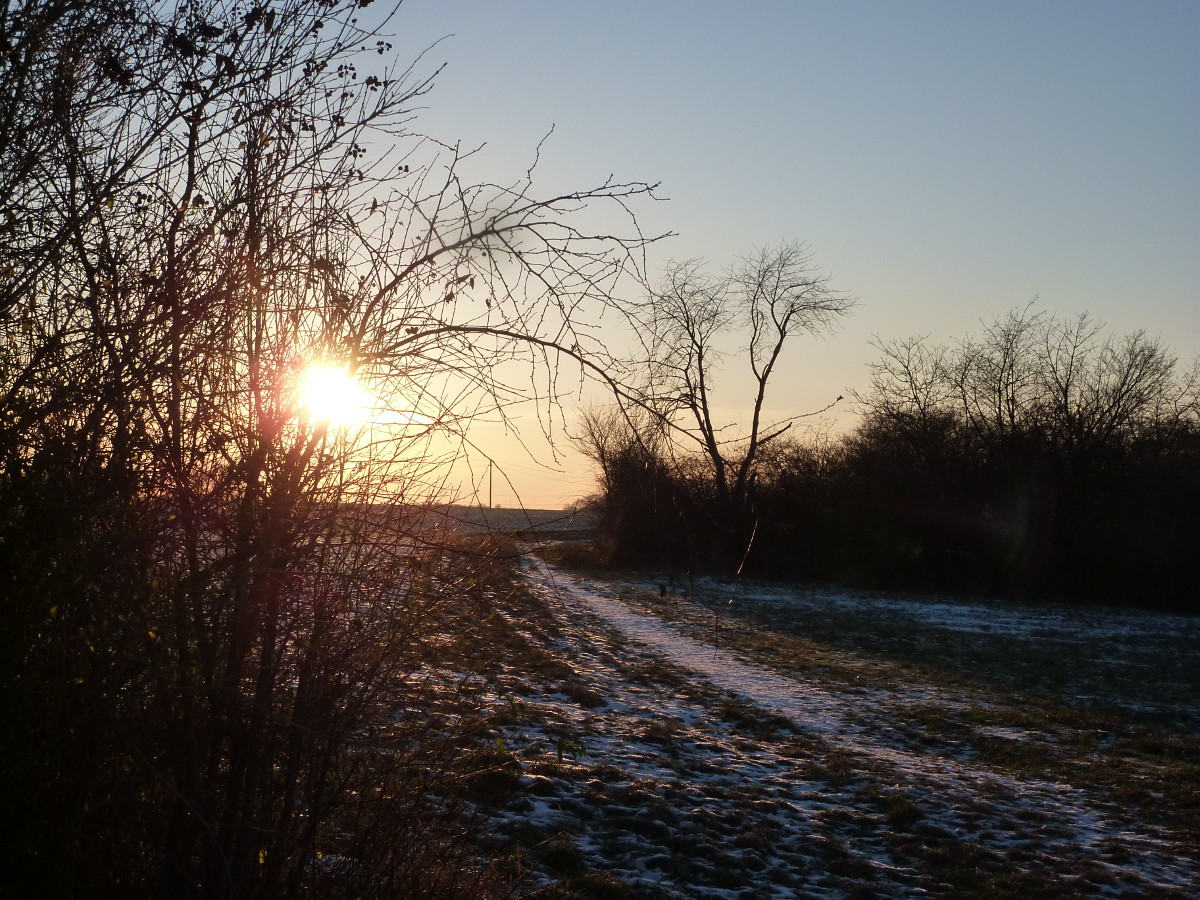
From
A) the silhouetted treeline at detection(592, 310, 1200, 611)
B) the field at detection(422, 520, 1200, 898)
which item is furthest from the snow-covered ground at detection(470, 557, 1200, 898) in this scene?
the silhouetted treeline at detection(592, 310, 1200, 611)

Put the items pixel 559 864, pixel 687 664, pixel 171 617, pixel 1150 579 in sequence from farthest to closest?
pixel 1150 579 → pixel 687 664 → pixel 559 864 → pixel 171 617

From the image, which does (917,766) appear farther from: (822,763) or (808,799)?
(808,799)

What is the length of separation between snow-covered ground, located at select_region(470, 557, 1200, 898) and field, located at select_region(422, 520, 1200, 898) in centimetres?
2

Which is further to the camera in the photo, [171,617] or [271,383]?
[271,383]

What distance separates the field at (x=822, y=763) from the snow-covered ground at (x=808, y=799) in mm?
23

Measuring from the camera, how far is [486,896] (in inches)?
169

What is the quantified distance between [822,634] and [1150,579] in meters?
15.8

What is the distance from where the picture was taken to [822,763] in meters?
8.70

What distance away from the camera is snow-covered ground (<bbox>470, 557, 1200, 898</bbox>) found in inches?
231

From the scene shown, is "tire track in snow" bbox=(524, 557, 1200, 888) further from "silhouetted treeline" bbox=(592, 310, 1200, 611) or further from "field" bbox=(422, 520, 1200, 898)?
"silhouetted treeline" bbox=(592, 310, 1200, 611)

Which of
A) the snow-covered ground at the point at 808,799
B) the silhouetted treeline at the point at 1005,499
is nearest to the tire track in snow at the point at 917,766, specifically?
the snow-covered ground at the point at 808,799

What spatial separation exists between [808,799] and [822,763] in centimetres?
119

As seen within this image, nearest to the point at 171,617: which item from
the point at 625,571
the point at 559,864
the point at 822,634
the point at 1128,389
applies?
the point at 559,864

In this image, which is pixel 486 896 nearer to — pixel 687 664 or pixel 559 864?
pixel 559 864
